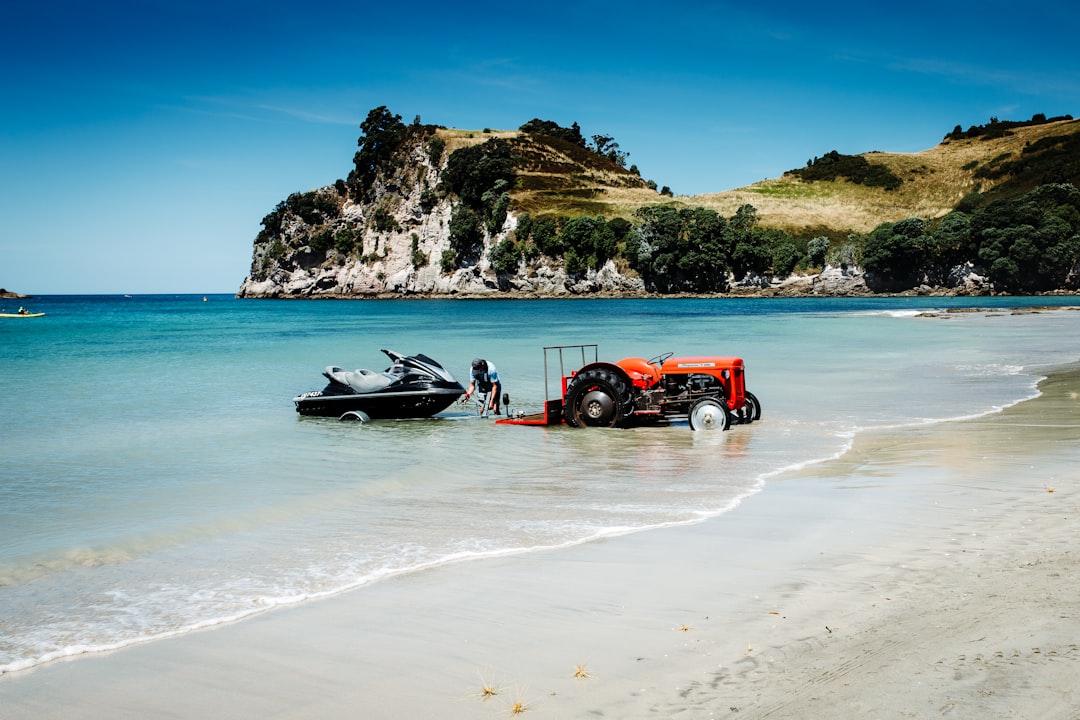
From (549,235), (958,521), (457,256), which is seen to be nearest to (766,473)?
(958,521)

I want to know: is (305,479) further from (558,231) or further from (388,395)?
(558,231)

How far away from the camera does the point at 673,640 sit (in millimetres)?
4988

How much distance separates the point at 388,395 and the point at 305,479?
5.70m

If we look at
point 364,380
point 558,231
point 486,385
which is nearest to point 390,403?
point 364,380

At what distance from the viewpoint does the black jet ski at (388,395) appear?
16.8 meters

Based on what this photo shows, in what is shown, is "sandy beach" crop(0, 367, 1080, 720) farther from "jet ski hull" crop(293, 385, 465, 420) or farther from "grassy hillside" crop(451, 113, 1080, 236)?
"grassy hillside" crop(451, 113, 1080, 236)

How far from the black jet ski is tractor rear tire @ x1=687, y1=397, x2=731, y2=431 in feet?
16.4

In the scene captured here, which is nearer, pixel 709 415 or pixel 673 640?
pixel 673 640

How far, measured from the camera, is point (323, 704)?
435 centimetres

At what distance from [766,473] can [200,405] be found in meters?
14.5

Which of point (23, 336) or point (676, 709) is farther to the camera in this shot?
point (23, 336)

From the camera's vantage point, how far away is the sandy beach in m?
4.25

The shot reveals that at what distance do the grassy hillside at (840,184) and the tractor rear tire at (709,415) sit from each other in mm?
124855

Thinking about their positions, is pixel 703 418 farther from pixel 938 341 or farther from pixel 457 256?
pixel 457 256
